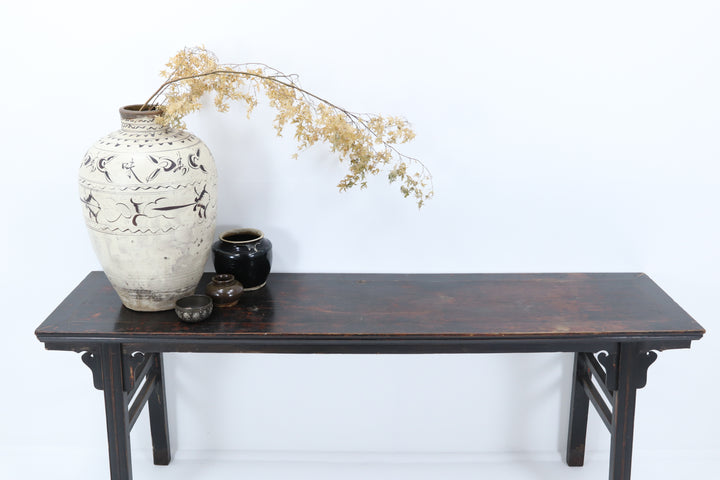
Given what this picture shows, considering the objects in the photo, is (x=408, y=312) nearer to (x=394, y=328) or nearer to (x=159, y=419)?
(x=394, y=328)

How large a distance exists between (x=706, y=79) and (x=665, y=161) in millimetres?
271

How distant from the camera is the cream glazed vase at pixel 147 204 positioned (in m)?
1.90

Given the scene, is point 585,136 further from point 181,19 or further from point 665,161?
point 181,19

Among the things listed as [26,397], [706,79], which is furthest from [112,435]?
[706,79]

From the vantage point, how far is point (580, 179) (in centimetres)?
233

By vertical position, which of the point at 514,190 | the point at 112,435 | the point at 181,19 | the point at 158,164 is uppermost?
the point at 181,19

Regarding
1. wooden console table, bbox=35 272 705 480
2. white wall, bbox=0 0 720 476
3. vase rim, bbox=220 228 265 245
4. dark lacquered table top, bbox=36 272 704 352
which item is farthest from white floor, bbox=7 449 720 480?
vase rim, bbox=220 228 265 245

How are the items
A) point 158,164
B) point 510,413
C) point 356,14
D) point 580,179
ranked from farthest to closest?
point 510,413, point 580,179, point 356,14, point 158,164

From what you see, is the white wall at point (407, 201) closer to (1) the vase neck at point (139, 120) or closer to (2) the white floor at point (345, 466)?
(2) the white floor at point (345, 466)

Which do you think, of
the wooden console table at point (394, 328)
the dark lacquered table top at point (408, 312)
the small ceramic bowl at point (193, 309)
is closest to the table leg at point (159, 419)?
the wooden console table at point (394, 328)

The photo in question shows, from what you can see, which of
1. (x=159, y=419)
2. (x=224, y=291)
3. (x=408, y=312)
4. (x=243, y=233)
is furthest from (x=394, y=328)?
(x=159, y=419)

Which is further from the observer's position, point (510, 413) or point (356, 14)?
point (510, 413)

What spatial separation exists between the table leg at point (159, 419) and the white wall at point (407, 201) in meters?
0.07

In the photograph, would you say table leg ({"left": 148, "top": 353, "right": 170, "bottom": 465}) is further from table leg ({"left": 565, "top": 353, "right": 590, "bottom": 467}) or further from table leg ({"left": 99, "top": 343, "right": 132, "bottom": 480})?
table leg ({"left": 565, "top": 353, "right": 590, "bottom": 467})
